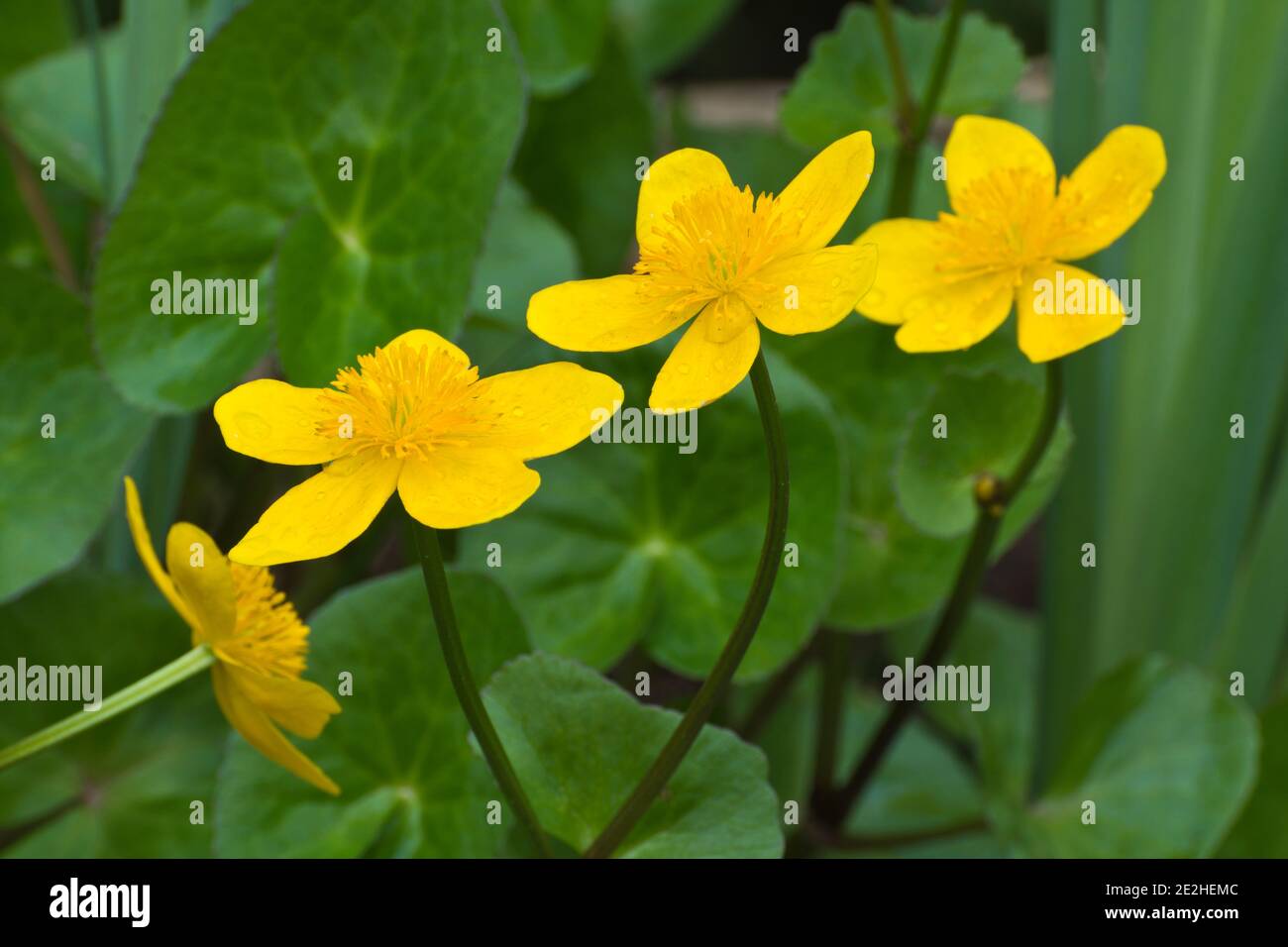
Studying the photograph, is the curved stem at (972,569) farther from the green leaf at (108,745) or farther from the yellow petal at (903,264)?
the green leaf at (108,745)

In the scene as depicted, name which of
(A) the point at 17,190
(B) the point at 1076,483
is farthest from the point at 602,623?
(A) the point at 17,190

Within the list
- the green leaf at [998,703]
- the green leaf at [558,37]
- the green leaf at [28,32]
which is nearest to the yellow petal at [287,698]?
the green leaf at [998,703]

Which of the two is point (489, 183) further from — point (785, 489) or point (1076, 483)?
point (1076, 483)

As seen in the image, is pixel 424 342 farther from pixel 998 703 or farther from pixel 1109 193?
pixel 998 703

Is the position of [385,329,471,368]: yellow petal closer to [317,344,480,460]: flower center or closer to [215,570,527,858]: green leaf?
[317,344,480,460]: flower center

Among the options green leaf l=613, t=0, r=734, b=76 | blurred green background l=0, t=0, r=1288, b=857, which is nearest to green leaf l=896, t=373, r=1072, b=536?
blurred green background l=0, t=0, r=1288, b=857
